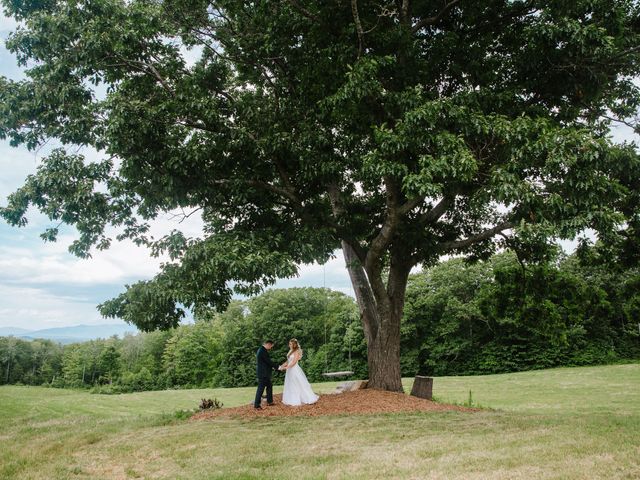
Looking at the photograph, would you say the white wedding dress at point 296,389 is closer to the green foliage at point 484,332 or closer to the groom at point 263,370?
the groom at point 263,370

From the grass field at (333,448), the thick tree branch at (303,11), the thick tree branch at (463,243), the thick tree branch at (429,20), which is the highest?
the thick tree branch at (429,20)

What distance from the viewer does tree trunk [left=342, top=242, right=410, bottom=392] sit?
48.0 ft

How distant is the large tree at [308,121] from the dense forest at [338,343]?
1680cm

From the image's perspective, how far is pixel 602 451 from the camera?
7430 mm

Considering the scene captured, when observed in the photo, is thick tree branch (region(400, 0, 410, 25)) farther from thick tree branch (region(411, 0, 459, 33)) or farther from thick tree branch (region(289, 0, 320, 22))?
thick tree branch (region(289, 0, 320, 22))

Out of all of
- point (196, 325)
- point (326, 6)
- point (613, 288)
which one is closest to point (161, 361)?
point (196, 325)

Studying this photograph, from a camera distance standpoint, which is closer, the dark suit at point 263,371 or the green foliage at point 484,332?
the dark suit at point 263,371

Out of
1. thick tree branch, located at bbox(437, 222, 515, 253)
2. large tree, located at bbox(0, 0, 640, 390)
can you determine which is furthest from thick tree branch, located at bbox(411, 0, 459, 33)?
thick tree branch, located at bbox(437, 222, 515, 253)

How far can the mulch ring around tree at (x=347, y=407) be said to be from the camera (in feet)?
39.8

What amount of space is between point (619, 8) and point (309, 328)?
48.9m

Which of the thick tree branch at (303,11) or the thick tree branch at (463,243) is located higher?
the thick tree branch at (303,11)

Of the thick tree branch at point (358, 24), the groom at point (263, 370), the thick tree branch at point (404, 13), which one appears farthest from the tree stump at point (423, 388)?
the thick tree branch at point (404, 13)

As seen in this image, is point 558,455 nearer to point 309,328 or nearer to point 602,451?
point 602,451

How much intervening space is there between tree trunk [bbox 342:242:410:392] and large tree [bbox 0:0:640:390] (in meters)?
0.15
